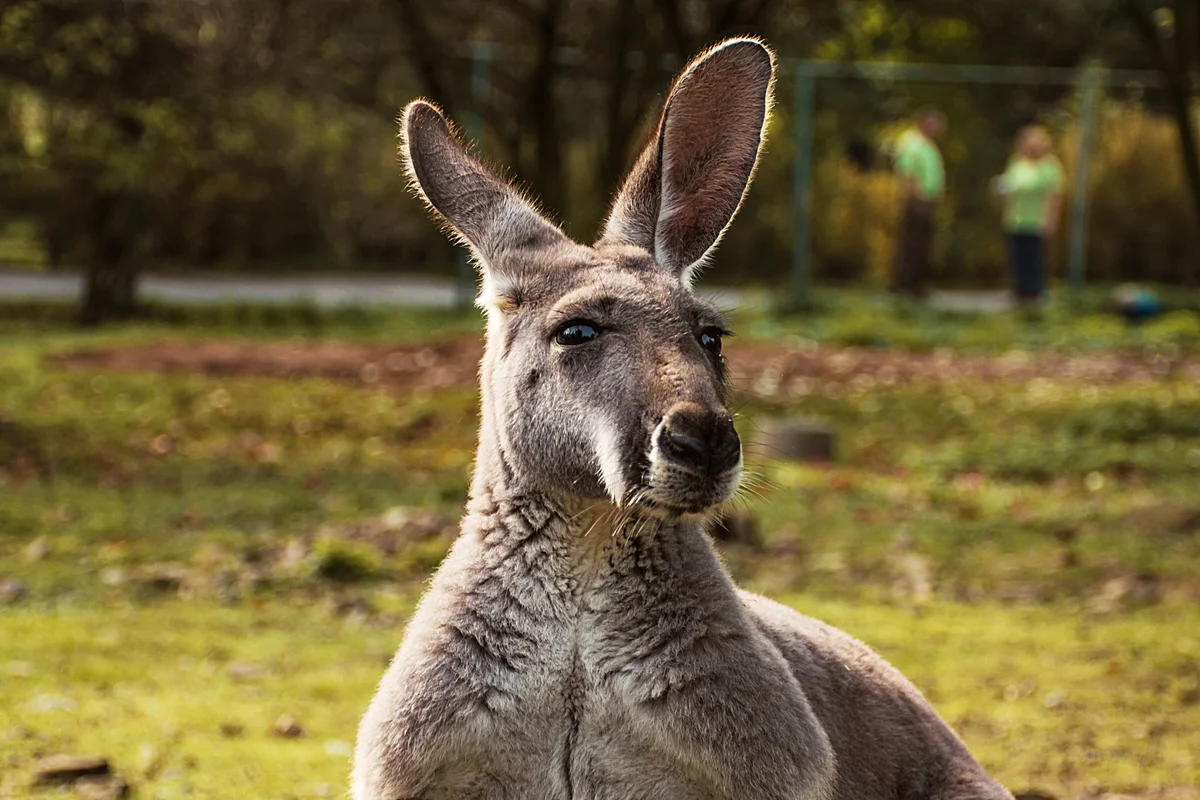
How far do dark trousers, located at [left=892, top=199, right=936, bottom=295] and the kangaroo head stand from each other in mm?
19390

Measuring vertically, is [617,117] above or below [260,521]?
above

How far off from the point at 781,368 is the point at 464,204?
11.2m

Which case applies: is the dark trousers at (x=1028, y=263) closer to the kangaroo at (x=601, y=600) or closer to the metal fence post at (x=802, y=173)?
the metal fence post at (x=802, y=173)

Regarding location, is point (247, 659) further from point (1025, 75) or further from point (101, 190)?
point (1025, 75)

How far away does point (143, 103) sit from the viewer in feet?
48.7

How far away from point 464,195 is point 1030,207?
19.6 meters

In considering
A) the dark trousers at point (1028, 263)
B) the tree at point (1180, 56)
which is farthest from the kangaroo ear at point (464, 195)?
the dark trousers at point (1028, 263)

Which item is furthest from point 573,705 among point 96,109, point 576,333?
point 96,109

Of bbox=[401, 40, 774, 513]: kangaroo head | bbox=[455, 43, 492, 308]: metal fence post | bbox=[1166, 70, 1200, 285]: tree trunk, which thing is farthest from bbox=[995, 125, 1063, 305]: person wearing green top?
bbox=[401, 40, 774, 513]: kangaroo head

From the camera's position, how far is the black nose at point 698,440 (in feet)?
10.3

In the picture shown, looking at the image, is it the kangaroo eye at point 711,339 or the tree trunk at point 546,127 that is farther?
the tree trunk at point 546,127

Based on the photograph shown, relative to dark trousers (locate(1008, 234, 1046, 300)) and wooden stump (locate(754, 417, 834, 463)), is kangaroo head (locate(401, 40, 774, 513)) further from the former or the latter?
dark trousers (locate(1008, 234, 1046, 300))

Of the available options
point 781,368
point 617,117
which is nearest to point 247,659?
point 781,368

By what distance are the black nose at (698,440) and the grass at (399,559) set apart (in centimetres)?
69
